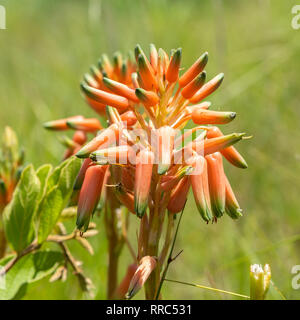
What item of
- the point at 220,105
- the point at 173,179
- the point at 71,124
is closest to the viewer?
the point at 173,179

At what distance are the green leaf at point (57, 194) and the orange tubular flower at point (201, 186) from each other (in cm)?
59

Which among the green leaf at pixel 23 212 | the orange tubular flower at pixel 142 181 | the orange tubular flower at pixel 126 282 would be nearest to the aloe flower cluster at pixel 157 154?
the orange tubular flower at pixel 142 181

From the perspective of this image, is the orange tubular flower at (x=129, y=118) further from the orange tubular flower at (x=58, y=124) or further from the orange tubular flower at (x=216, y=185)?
the orange tubular flower at (x=58, y=124)

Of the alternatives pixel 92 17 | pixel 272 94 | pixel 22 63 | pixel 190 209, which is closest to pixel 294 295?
pixel 190 209

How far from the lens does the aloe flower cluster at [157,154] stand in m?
1.53

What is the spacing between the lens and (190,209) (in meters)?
3.97

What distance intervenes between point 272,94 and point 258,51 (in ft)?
2.40

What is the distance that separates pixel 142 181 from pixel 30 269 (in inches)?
31.7

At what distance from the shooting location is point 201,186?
1527 mm

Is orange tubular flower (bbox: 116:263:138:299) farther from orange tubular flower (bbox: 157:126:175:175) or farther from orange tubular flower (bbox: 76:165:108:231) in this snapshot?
orange tubular flower (bbox: 157:126:175:175)

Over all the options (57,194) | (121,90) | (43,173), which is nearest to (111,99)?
(121,90)

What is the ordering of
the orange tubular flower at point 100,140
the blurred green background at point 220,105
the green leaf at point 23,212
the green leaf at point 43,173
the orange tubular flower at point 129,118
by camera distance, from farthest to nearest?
1. the blurred green background at point 220,105
2. the green leaf at point 43,173
3. the green leaf at point 23,212
4. the orange tubular flower at point 129,118
5. the orange tubular flower at point 100,140

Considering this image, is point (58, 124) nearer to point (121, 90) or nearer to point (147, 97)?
point (121, 90)

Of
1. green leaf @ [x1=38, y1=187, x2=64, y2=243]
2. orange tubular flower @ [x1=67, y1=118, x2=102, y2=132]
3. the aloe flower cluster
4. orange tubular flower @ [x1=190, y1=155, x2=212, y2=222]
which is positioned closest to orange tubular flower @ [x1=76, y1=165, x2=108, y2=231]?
the aloe flower cluster
